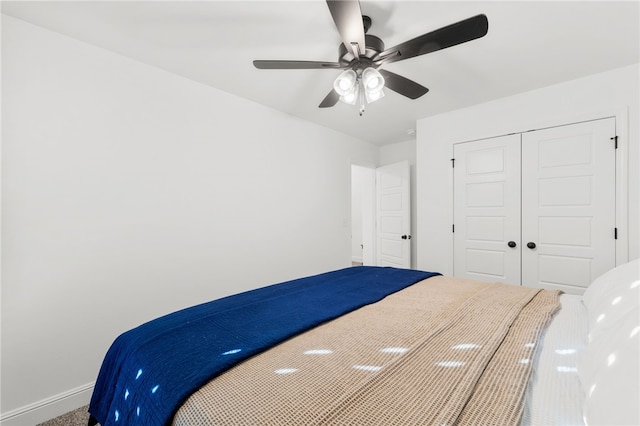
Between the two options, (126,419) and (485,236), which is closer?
(126,419)

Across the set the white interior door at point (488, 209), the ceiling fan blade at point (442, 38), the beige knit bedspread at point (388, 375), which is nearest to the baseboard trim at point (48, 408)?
the beige knit bedspread at point (388, 375)

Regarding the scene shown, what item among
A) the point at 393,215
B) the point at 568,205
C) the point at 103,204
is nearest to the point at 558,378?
the point at 568,205

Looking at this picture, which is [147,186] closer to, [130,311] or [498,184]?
[130,311]

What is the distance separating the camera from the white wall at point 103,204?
5.39 ft

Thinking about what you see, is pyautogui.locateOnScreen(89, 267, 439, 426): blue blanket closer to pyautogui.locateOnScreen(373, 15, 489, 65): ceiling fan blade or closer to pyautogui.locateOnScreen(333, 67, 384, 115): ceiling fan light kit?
pyautogui.locateOnScreen(333, 67, 384, 115): ceiling fan light kit

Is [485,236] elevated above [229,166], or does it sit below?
below

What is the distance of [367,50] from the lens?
1622mm

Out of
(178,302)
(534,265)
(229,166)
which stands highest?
(229,166)

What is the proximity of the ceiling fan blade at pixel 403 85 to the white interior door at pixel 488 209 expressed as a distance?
4.96 feet

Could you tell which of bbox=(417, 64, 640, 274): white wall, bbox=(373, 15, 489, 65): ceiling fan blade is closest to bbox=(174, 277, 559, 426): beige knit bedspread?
bbox=(373, 15, 489, 65): ceiling fan blade

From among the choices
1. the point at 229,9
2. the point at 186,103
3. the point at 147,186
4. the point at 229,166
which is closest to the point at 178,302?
the point at 147,186

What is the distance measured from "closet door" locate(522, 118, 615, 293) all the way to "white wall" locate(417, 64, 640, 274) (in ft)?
0.27

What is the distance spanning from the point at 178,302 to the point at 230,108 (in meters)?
1.87

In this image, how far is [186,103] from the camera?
2.37 m
